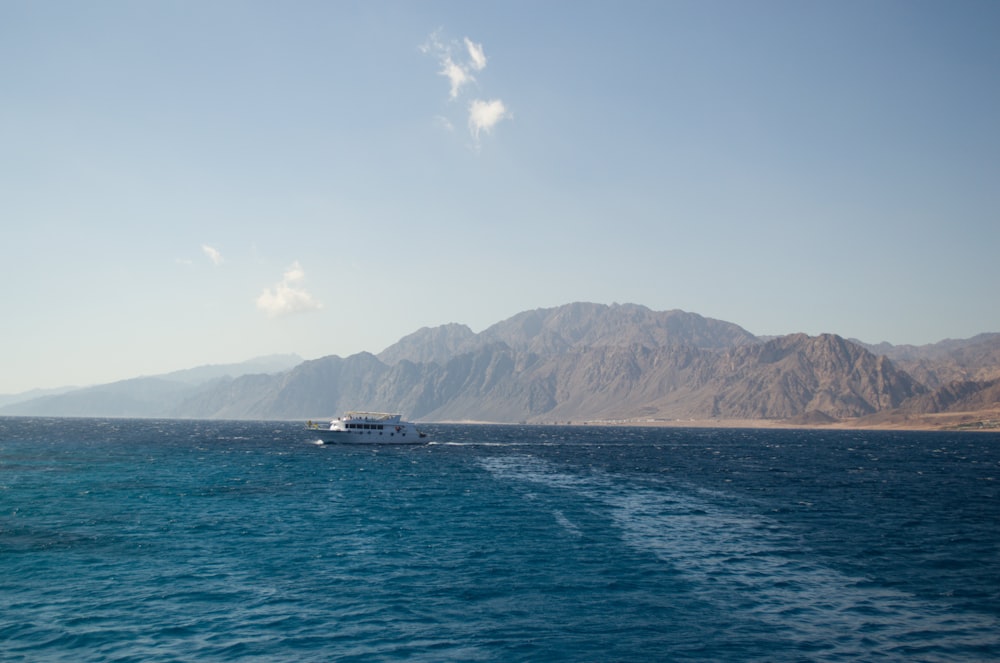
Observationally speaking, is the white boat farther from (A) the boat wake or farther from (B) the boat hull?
(A) the boat wake

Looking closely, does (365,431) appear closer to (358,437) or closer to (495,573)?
(358,437)

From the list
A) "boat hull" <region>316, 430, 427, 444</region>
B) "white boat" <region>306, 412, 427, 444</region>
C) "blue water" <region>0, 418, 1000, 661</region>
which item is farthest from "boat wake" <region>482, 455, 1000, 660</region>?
"boat hull" <region>316, 430, 427, 444</region>

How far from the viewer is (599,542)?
5300 centimetres

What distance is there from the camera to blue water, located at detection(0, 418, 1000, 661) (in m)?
31.1

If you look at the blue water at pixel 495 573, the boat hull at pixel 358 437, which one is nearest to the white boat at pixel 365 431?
the boat hull at pixel 358 437

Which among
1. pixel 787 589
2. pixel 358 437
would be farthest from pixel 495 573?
pixel 358 437

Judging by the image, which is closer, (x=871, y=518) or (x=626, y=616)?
(x=626, y=616)

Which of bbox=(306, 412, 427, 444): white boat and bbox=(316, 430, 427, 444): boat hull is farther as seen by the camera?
bbox=(316, 430, 427, 444): boat hull

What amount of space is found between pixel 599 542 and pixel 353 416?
148 metres

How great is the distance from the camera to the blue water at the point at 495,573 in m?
31.1

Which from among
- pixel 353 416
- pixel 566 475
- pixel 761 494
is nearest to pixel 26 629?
pixel 761 494

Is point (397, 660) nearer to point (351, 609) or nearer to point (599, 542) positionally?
point (351, 609)

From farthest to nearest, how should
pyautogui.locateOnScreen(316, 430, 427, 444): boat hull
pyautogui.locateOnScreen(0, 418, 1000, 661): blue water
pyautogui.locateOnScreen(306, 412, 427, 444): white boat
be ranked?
1. pyautogui.locateOnScreen(316, 430, 427, 444): boat hull
2. pyautogui.locateOnScreen(306, 412, 427, 444): white boat
3. pyautogui.locateOnScreen(0, 418, 1000, 661): blue water

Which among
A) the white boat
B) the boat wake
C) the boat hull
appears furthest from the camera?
the boat hull
